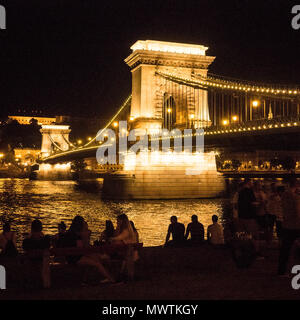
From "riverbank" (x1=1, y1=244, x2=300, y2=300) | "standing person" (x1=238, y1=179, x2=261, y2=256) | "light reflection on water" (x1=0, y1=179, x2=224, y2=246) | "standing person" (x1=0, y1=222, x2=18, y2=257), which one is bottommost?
"light reflection on water" (x1=0, y1=179, x2=224, y2=246)

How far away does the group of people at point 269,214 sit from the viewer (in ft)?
23.4

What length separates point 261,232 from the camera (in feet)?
32.0

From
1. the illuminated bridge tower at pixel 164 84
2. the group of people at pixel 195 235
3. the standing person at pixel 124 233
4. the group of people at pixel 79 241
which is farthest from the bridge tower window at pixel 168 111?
the standing person at pixel 124 233

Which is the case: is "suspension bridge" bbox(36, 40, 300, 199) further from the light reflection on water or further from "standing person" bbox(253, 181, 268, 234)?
→ "standing person" bbox(253, 181, 268, 234)

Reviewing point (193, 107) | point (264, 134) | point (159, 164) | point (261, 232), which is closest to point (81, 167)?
point (193, 107)

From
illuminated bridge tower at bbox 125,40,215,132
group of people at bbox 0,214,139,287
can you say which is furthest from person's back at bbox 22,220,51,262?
illuminated bridge tower at bbox 125,40,215,132

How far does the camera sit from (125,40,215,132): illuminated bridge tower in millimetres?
39562

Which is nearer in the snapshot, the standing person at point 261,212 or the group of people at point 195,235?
the standing person at point 261,212

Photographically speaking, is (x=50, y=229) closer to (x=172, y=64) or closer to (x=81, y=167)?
(x=172, y=64)

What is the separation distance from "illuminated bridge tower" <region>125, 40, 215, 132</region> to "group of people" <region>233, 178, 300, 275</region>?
27.9 meters

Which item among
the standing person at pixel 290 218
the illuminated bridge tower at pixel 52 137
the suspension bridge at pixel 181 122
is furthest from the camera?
the illuminated bridge tower at pixel 52 137

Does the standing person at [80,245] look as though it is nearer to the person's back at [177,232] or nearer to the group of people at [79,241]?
the group of people at [79,241]

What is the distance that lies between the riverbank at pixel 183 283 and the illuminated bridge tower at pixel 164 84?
30.0 m

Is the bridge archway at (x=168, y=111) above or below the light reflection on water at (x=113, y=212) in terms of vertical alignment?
above
